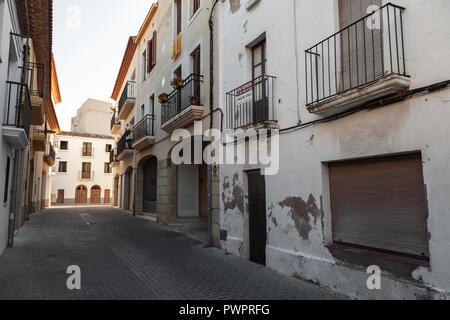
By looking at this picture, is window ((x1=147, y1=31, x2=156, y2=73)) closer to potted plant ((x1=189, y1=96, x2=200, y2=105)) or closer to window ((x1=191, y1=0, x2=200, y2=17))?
window ((x1=191, y1=0, x2=200, y2=17))

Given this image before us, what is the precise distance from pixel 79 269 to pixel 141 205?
1222 cm

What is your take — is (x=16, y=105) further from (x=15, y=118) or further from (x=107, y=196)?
(x=107, y=196)

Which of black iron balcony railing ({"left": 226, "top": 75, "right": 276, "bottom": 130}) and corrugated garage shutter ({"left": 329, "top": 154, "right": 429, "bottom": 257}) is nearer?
corrugated garage shutter ({"left": 329, "top": 154, "right": 429, "bottom": 257})

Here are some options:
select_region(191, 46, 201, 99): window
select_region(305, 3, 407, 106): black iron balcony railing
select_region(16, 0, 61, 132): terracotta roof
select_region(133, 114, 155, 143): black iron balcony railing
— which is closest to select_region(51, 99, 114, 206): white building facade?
select_region(133, 114, 155, 143): black iron balcony railing

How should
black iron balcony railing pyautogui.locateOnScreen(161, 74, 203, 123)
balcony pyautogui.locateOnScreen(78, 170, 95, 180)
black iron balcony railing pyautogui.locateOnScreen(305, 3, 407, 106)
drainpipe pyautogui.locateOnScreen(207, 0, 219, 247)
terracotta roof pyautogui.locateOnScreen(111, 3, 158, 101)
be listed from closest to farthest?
black iron balcony railing pyautogui.locateOnScreen(305, 3, 407, 106) → drainpipe pyautogui.locateOnScreen(207, 0, 219, 247) → black iron balcony railing pyautogui.locateOnScreen(161, 74, 203, 123) → terracotta roof pyautogui.locateOnScreen(111, 3, 158, 101) → balcony pyautogui.locateOnScreen(78, 170, 95, 180)

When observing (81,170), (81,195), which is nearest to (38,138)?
(81,170)

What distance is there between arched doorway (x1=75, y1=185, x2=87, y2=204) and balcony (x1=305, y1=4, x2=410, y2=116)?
37374 millimetres

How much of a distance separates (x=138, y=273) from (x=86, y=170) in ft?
117

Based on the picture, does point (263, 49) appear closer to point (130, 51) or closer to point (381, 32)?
point (381, 32)

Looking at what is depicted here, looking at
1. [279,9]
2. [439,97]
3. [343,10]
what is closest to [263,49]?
[279,9]

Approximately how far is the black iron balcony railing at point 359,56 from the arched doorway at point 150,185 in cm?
1235

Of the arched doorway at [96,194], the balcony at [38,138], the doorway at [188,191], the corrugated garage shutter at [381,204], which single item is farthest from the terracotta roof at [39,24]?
the arched doorway at [96,194]

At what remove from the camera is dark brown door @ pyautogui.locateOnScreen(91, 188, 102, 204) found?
127 ft
